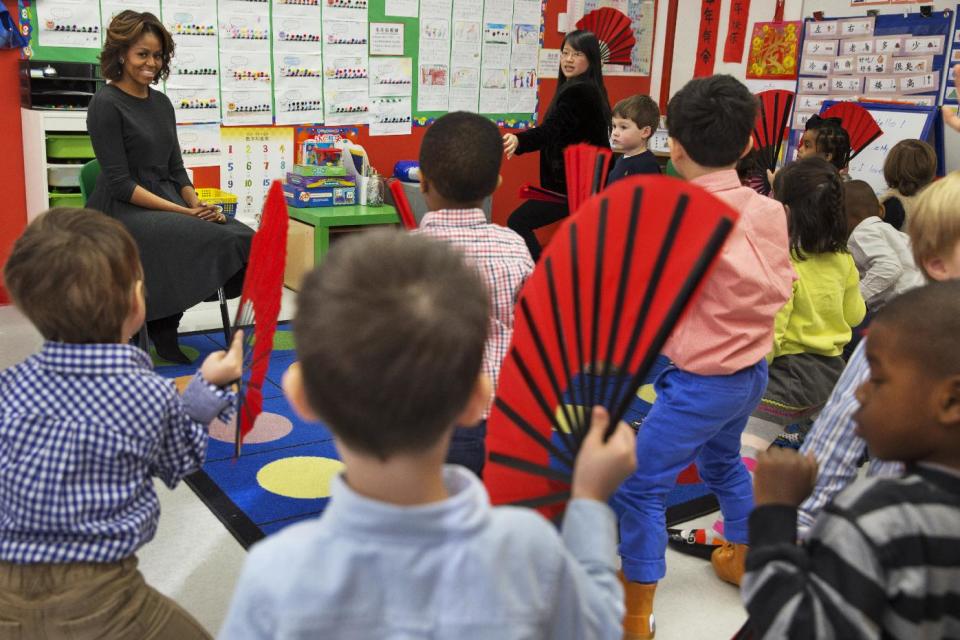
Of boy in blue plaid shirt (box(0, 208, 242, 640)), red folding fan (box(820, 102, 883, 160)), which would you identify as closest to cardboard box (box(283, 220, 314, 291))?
red folding fan (box(820, 102, 883, 160))

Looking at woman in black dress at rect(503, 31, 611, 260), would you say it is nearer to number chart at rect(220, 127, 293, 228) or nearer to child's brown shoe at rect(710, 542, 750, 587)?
number chart at rect(220, 127, 293, 228)

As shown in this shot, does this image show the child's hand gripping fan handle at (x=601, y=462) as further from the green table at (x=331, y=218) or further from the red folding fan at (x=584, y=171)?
the green table at (x=331, y=218)

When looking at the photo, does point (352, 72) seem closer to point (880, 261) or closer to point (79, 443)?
point (880, 261)

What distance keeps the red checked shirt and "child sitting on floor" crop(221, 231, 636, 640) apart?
3.02 ft

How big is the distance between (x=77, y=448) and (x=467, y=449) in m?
0.71

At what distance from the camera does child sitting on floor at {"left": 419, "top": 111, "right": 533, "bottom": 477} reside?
1.74m

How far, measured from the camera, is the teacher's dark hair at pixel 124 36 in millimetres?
3342

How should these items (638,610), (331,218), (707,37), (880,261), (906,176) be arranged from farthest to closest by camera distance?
(707,37)
(331,218)
(906,176)
(880,261)
(638,610)

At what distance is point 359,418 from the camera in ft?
2.52

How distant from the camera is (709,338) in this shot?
1846 millimetres

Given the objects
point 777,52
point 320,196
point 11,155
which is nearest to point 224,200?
point 320,196

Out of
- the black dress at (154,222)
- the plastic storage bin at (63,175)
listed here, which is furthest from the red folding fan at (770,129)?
the plastic storage bin at (63,175)

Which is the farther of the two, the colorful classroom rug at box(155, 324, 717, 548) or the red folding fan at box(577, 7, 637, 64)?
the red folding fan at box(577, 7, 637, 64)

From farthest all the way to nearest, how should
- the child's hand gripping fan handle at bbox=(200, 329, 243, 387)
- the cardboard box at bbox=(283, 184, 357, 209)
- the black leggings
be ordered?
the cardboard box at bbox=(283, 184, 357, 209)
the black leggings
the child's hand gripping fan handle at bbox=(200, 329, 243, 387)
